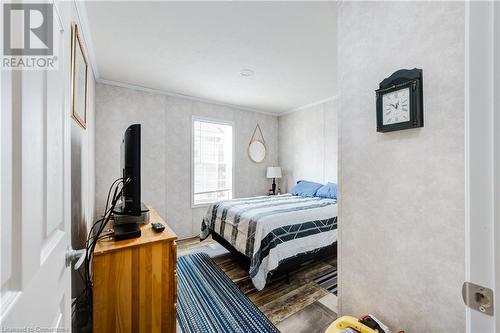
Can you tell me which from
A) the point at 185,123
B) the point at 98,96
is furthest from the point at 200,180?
the point at 98,96

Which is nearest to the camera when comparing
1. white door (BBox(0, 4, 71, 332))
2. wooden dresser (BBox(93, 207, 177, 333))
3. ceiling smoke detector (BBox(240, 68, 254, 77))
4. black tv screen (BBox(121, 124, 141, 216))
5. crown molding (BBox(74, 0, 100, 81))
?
white door (BBox(0, 4, 71, 332))

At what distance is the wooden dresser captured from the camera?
1.30 metres

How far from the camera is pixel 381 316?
104 centimetres

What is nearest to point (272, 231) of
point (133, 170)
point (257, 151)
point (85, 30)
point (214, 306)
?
point (214, 306)

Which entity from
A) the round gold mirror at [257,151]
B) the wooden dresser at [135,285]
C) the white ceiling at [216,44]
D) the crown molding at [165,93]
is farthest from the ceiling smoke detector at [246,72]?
the wooden dresser at [135,285]

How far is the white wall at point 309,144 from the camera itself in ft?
13.3

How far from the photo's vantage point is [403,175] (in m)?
0.95
